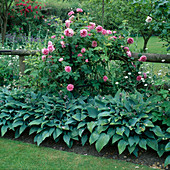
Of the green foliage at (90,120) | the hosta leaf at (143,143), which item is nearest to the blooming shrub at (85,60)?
the green foliage at (90,120)

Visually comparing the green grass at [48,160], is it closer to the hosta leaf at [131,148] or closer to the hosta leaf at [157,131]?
the hosta leaf at [131,148]

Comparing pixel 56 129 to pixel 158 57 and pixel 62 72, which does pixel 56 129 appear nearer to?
pixel 62 72

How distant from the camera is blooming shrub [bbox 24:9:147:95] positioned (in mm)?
3811

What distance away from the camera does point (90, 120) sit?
11.8 feet

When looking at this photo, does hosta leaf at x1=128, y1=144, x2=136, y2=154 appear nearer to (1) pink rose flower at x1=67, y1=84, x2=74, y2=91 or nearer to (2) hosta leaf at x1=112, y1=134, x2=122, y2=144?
(2) hosta leaf at x1=112, y1=134, x2=122, y2=144

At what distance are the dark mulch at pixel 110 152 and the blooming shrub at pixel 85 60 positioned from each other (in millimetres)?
900

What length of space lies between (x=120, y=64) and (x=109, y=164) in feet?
6.43

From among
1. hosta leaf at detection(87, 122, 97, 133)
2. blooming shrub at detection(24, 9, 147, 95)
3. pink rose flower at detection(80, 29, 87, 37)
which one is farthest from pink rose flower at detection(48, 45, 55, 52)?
hosta leaf at detection(87, 122, 97, 133)

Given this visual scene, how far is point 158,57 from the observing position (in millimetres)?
3869

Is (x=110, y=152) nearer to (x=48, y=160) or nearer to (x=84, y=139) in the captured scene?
(x=84, y=139)

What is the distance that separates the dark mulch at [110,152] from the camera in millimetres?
3088

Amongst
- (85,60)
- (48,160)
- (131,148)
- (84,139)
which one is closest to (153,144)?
(131,148)

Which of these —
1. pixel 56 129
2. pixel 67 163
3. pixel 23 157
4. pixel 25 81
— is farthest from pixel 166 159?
pixel 25 81

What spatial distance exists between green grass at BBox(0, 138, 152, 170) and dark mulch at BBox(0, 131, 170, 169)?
95 mm
